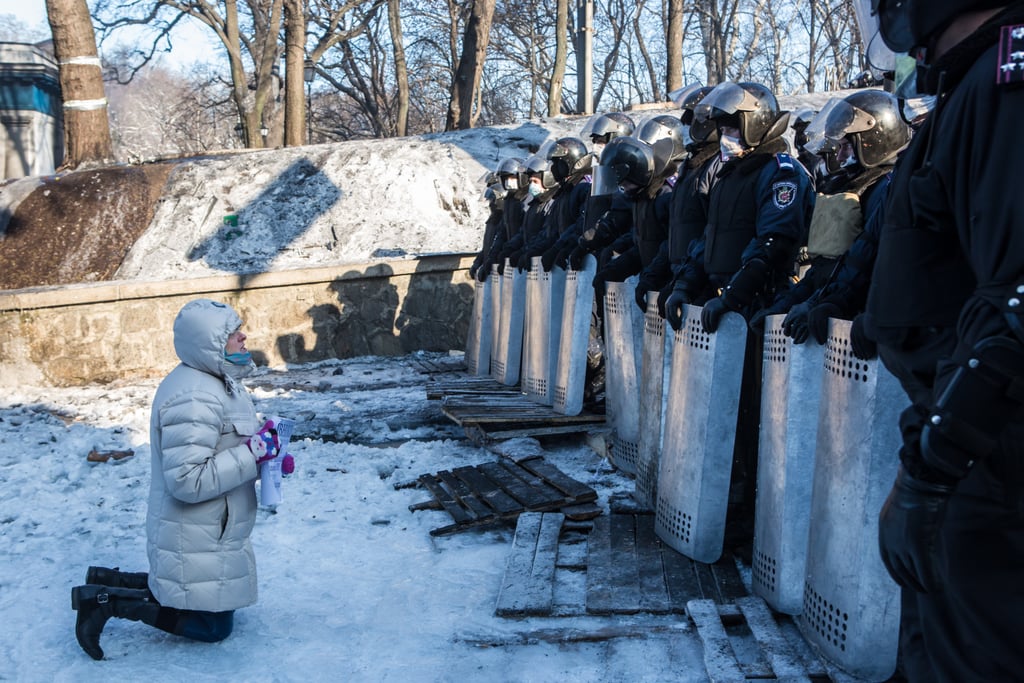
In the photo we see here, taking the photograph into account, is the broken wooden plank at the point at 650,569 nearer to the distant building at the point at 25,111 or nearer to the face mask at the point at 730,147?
the face mask at the point at 730,147

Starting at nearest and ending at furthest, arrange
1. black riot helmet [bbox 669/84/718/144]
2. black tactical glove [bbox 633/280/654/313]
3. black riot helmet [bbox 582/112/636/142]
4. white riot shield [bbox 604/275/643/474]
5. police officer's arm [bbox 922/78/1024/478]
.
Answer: police officer's arm [bbox 922/78/1024/478]
black riot helmet [bbox 669/84/718/144]
black tactical glove [bbox 633/280/654/313]
white riot shield [bbox 604/275/643/474]
black riot helmet [bbox 582/112/636/142]

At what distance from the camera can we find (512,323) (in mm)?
8852

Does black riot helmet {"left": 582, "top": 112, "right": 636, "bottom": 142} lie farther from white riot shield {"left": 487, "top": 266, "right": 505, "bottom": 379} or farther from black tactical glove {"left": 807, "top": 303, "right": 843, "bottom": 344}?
black tactical glove {"left": 807, "top": 303, "right": 843, "bottom": 344}

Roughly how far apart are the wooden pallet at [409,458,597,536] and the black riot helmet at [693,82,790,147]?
6.95ft

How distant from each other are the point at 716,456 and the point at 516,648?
4.07ft

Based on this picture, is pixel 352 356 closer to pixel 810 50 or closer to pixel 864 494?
pixel 864 494

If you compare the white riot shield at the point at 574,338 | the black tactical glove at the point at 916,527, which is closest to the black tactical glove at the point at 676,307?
the white riot shield at the point at 574,338

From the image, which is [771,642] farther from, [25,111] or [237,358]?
[25,111]

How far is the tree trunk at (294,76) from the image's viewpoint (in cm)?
1878

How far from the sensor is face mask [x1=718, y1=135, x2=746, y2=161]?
4.62 m

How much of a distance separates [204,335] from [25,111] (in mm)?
27412

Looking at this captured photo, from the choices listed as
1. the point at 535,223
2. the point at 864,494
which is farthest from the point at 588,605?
the point at 535,223

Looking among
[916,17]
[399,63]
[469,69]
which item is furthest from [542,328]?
[399,63]

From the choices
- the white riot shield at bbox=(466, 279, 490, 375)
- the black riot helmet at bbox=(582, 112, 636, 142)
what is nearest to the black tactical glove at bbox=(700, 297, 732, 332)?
the black riot helmet at bbox=(582, 112, 636, 142)
